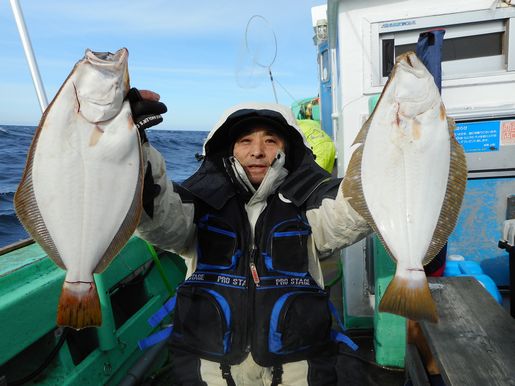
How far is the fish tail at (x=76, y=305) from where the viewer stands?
1587 mm

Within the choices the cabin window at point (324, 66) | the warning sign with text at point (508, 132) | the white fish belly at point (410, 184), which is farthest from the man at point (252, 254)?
the cabin window at point (324, 66)

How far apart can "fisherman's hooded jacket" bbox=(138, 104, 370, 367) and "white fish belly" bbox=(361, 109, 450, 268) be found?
0.29 meters

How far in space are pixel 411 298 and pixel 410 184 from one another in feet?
1.58

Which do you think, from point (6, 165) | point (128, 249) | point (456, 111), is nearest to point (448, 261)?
point (456, 111)

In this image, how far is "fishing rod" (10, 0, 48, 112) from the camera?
287 cm

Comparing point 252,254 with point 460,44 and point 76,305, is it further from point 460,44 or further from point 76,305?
point 460,44

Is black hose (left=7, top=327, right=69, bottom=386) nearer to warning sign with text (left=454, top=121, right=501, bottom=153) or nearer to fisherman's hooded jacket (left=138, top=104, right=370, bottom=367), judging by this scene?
fisherman's hooded jacket (left=138, top=104, right=370, bottom=367)

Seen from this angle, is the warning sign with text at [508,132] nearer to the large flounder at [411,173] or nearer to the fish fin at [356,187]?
the large flounder at [411,173]

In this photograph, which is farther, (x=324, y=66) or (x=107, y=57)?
(x=324, y=66)

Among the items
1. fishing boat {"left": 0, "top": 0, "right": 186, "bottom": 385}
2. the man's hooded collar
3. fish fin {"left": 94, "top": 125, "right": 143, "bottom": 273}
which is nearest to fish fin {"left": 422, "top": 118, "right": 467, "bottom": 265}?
the man's hooded collar

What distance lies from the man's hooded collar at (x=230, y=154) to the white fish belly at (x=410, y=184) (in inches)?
25.3

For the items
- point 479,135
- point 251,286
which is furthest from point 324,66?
point 251,286

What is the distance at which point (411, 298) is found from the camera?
166cm

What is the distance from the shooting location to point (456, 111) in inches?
128
